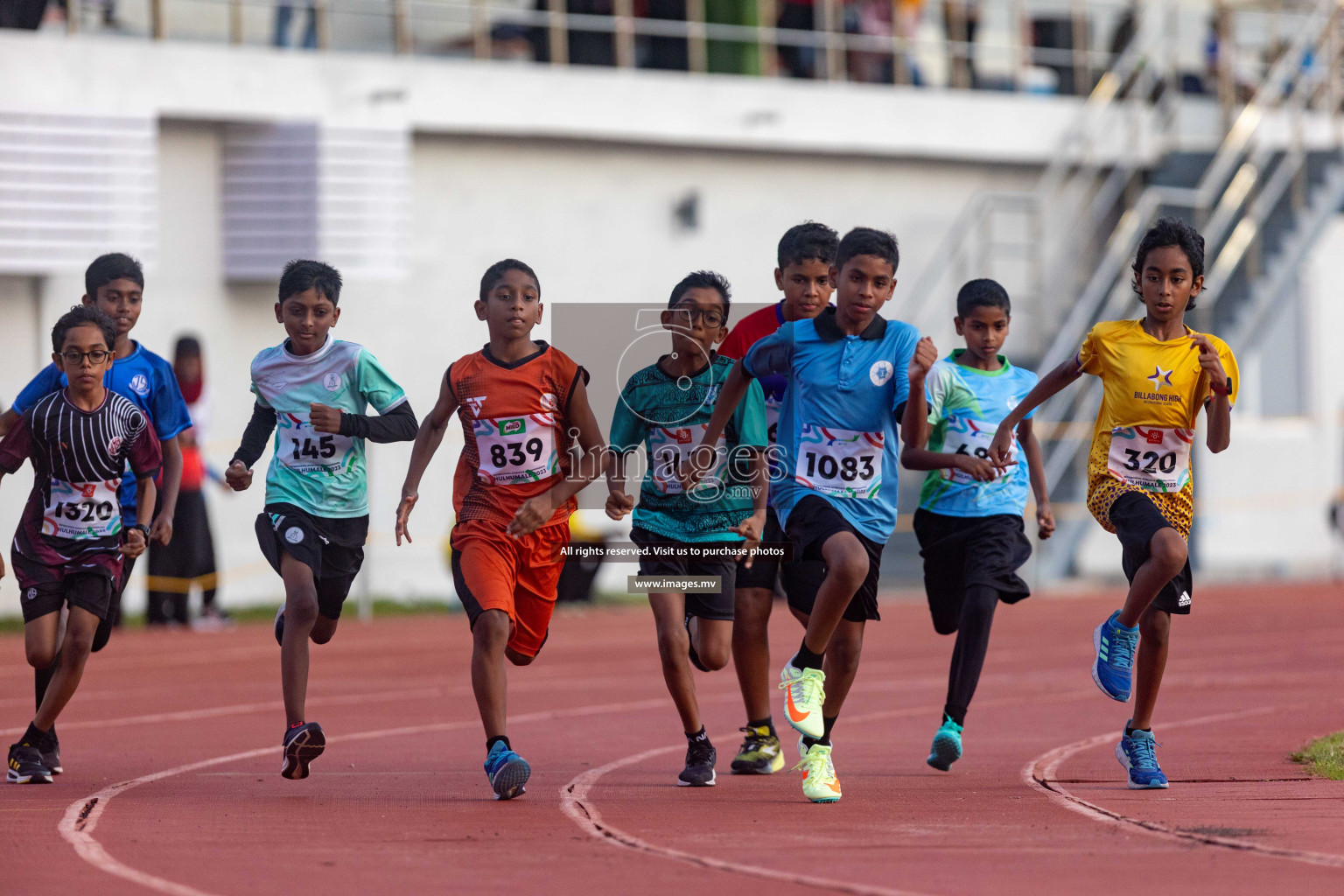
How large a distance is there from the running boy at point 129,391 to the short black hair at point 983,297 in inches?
136

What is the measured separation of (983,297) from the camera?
8789 millimetres

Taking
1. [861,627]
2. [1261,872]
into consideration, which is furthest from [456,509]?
[1261,872]

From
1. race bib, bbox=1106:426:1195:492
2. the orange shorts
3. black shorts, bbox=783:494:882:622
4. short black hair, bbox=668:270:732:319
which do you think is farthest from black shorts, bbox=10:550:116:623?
race bib, bbox=1106:426:1195:492

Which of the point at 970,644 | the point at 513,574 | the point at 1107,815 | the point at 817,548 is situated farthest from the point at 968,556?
the point at 513,574

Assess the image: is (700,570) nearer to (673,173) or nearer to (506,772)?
(506,772)

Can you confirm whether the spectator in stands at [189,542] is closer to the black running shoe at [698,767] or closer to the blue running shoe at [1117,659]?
the black running shoe at [698,767]

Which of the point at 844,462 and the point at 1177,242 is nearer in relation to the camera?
the point at 1177,242

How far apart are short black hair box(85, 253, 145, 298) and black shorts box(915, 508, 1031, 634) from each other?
3.63m

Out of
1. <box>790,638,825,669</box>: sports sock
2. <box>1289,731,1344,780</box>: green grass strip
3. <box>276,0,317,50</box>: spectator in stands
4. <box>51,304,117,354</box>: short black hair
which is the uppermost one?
<box>276,0,317,50</box>: spectator in stands

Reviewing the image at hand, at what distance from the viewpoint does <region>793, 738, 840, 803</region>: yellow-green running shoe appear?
24.9 feet

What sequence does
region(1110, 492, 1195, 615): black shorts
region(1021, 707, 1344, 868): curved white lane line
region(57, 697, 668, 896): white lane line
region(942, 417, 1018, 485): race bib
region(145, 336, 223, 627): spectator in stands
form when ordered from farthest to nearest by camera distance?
1. region(145, 336, 223, 627): spectator in stands
2. region(942, 417, 1018, 485): race bib
3. region(1110, 492, 1195, 615): black shorts
4. region(1021, 707, 1344, 868): curved white lane line
5. region(57, 697, 668, 896): white lane line

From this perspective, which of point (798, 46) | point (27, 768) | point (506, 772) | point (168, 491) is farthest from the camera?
point (798, 46)

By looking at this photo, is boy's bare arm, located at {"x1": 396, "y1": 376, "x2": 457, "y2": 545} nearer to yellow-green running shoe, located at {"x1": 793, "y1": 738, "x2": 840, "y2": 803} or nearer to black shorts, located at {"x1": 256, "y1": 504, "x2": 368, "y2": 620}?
black shorts, located at {"x1": 256, "y1": 504, "x2": 368, "y2": 620}

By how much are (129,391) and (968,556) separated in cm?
372
